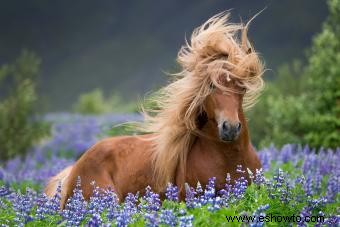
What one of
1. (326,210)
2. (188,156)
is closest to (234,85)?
(188,156)

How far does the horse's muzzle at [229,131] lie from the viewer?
17.5 ft

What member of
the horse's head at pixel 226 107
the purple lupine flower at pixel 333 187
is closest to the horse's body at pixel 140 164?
the horse's head at pixel 226 107

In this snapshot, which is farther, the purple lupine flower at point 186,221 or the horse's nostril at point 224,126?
the horse's nostril at point 224,126

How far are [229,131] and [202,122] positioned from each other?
0.74 metres

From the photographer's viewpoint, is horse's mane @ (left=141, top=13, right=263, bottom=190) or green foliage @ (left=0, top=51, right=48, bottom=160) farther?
green foliage @ (left=0, top=51, right=48, bottom=160)

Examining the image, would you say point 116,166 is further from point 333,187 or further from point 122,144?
point 333,187

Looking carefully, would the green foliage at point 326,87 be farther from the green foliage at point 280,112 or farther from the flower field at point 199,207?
the flower field at point 199,207

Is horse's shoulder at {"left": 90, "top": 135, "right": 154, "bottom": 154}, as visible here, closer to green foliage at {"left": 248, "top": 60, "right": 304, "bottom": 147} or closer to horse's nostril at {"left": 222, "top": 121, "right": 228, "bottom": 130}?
horse's nostril at {"left": 222, "top": 121, "right": 228, "bottom": 130}

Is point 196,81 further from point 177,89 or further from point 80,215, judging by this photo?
point 80,215

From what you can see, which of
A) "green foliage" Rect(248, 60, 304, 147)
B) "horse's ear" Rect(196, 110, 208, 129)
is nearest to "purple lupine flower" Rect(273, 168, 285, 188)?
"horse's ear" Rect(196, 110, 208, 129)

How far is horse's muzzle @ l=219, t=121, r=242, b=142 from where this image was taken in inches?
210

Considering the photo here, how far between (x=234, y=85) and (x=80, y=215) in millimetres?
1856

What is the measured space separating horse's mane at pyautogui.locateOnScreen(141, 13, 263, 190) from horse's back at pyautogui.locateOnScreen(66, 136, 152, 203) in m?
0.20

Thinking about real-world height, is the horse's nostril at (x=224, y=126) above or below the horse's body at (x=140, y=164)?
above
